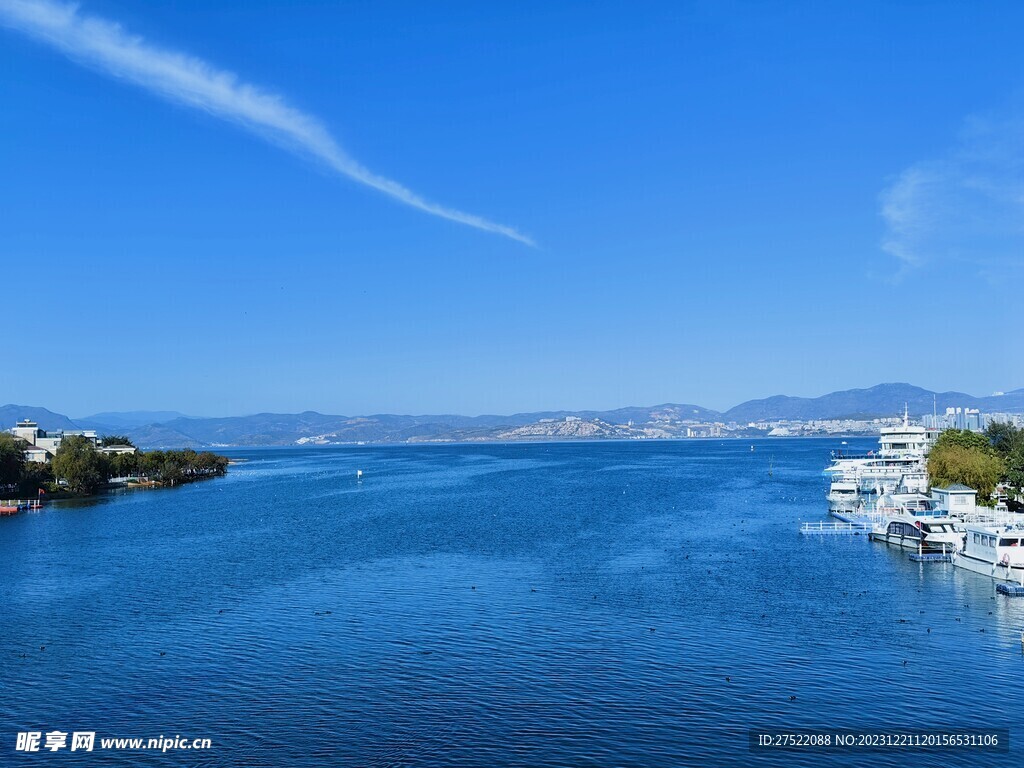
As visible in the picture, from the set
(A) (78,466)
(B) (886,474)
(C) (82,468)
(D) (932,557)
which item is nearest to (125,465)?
(C) (82,468)

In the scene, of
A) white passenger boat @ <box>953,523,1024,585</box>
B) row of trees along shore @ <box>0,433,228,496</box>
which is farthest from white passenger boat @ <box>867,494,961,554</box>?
row of trees along shore @ <box>0,433,228,496</box>

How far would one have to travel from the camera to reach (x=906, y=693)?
25953 mm

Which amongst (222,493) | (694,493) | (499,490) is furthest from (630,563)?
(222,493)

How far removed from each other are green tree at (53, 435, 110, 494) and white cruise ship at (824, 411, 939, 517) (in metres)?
100

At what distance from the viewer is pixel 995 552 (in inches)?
1791

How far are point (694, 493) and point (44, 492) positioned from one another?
88011 millimetres

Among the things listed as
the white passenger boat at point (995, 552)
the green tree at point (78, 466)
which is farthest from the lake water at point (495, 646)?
the green tree at point (78, 466)

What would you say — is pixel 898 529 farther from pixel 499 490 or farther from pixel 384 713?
pixel 499 490

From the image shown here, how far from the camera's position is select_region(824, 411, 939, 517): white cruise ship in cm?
8250

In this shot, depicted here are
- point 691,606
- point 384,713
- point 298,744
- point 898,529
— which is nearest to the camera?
point 298,744

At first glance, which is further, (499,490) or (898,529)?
(499,490)

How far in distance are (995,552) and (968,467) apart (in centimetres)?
2772

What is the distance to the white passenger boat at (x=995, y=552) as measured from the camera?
43.4 meters

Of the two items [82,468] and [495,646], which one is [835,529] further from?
[82,468]
